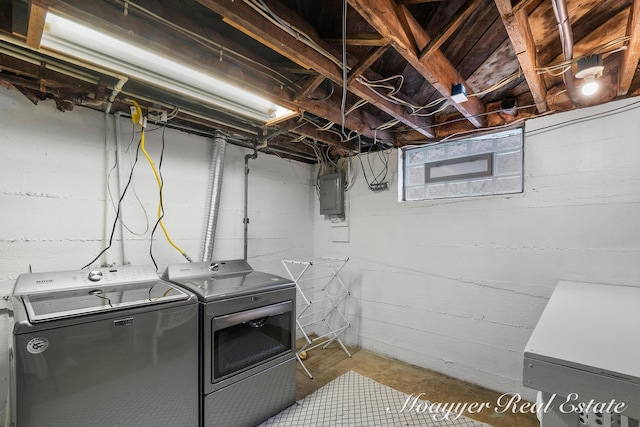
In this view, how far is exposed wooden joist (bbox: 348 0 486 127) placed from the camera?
1194mm

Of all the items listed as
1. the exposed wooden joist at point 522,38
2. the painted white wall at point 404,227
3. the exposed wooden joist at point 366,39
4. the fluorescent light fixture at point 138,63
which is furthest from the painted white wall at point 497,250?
the fluorescent light fixture at point 138,63

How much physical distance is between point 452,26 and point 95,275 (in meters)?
2.43

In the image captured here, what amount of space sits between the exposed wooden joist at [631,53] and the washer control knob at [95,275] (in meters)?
3.03

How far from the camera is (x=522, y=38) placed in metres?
1.35

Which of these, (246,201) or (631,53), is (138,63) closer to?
(246,201)

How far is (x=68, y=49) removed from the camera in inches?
52.3

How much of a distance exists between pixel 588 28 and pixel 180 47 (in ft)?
7.15

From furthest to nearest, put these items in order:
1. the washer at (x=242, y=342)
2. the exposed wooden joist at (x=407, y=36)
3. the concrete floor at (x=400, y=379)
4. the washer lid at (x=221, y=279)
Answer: the concrete floor at (x=400, y=379), the washer lid at (x=221, y=279), the washer at (x=242, y=342), the exposed wooden joist at (x=407, y=36)

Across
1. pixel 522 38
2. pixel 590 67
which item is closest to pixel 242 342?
pixel 522 38

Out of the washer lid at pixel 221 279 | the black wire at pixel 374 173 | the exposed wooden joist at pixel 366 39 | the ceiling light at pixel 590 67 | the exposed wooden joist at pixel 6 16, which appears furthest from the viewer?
the black wire at pixel 374 173

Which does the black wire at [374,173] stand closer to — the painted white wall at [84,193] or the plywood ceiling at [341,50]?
the plywood ceiling at [341,50]

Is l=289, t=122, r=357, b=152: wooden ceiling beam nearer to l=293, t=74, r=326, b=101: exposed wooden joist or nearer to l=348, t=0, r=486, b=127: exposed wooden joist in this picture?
l=293, t=74, r=326, b=101: exposed wooden joist

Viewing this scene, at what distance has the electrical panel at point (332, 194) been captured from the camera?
336cm

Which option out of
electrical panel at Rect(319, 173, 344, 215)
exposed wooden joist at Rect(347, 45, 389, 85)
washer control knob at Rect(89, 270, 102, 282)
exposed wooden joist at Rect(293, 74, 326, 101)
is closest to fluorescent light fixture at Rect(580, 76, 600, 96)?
exposed wooden joist at Rect(347, 45, 389, 85)
